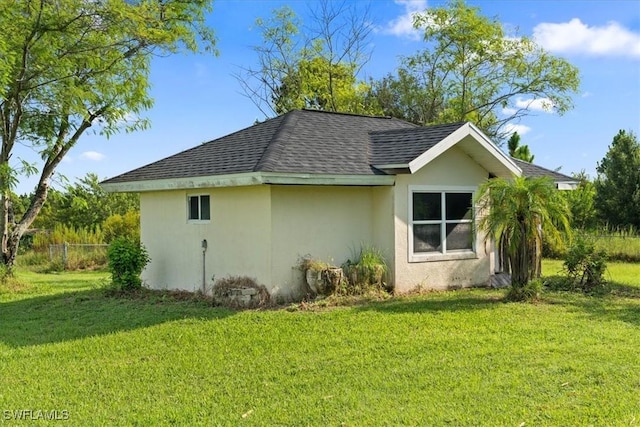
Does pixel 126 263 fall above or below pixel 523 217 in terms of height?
below

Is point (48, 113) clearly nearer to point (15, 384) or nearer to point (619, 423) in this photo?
point (15, 384)

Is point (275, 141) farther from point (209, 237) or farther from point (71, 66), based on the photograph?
point (71, 66)

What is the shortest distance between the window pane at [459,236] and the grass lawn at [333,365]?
2223mm

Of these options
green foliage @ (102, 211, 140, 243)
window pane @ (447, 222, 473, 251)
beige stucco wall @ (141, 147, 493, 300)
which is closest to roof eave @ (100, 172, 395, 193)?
beige stucco wall @ (141, 147, 493, 300)

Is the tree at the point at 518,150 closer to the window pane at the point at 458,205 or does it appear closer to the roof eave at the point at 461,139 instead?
the roof eave at the point at 461,139

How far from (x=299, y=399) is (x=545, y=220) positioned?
7.11m

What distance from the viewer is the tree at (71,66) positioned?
13.6 m

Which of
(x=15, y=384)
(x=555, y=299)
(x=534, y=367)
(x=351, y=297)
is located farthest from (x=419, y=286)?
(x=15, y=384)

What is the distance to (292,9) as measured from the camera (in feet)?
97.3

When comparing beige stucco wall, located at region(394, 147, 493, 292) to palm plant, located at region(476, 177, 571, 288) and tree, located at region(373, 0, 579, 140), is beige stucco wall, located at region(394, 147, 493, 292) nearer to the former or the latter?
palm plant, located at region(476, 177, 571, 288)

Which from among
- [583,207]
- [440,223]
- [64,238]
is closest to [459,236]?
[440,223]

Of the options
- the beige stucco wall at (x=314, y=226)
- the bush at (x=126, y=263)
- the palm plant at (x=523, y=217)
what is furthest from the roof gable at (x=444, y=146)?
the bush at (x=126, y=263)

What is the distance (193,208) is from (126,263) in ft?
6.37

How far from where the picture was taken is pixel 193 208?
1252 cm
